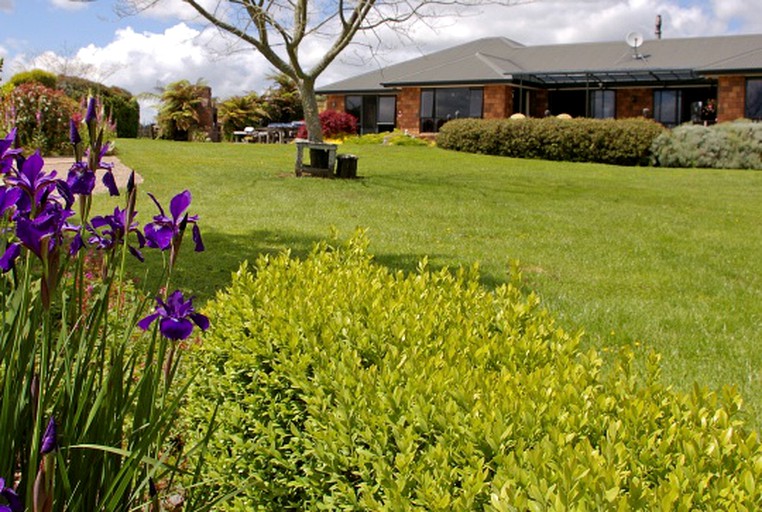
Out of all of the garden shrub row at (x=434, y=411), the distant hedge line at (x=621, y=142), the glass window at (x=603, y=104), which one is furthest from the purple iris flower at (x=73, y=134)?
the glass window at (x=603, y=104)

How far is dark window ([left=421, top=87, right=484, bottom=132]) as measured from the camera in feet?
124

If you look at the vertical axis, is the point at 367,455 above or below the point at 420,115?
below

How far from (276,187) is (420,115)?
80.8 feet

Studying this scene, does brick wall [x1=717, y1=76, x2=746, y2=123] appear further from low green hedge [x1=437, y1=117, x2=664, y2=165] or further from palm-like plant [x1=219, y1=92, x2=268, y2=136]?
palm-like plant [x1=219, y1=92, x2=268, y2=136]

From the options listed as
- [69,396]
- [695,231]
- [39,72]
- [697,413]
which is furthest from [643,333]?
[39,72]

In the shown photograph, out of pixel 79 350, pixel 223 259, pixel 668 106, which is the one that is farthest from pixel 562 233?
pixel 668 106

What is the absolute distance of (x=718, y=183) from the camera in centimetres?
1994

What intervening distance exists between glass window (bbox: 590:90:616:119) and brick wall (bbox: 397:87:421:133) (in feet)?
26.6

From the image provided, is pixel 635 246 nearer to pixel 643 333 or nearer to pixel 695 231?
pixel 695 231

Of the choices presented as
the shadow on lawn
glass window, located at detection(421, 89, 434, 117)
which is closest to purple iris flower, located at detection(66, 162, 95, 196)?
the shadow on lawn

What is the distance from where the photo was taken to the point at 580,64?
3656cm

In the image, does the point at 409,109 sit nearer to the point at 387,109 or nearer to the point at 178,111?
the point at 387,109

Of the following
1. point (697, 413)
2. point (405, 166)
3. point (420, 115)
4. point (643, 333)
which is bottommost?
point (643, 333)

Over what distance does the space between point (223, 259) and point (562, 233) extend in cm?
506
